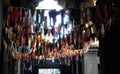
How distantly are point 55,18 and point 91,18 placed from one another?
1.32 m

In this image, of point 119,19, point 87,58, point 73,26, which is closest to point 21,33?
point 73,26

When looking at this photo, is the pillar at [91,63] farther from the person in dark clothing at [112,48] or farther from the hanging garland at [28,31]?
the person in dark clothing at [112,48]

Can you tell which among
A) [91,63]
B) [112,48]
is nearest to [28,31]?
[112,48]

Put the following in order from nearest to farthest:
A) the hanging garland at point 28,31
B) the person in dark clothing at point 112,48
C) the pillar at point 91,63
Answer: the person in dark clothing at point 112,48, the hanging garland at point 28,31, the pillar at point 91,63

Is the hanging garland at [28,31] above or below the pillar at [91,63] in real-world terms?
above

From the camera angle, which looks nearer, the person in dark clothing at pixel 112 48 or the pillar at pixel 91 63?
the person in dark clothing at pixel 112 48

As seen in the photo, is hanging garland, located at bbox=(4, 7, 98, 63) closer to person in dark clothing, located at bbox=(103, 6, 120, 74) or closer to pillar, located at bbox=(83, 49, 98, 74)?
pillar, located at bbox=(83, 49, 98, 74)

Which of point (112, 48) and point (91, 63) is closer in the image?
point (112, 48)

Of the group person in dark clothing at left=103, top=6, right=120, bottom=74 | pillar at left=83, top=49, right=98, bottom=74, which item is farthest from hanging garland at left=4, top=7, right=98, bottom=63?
person in dark clothing at left=103, top=6, right=120, bottom=74

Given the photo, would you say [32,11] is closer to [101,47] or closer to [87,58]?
[101,47]

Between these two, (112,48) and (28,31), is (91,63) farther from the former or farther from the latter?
(112,48)

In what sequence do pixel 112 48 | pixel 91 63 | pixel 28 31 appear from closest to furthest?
1. pixel 112 48
2. pixel 28 31
3. pixel 91 63

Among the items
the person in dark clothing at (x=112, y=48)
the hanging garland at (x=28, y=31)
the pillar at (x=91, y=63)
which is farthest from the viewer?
the pillar at (x=91, y=63)

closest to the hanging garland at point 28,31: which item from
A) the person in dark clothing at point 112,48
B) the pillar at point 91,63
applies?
the pillar at point 91,63
